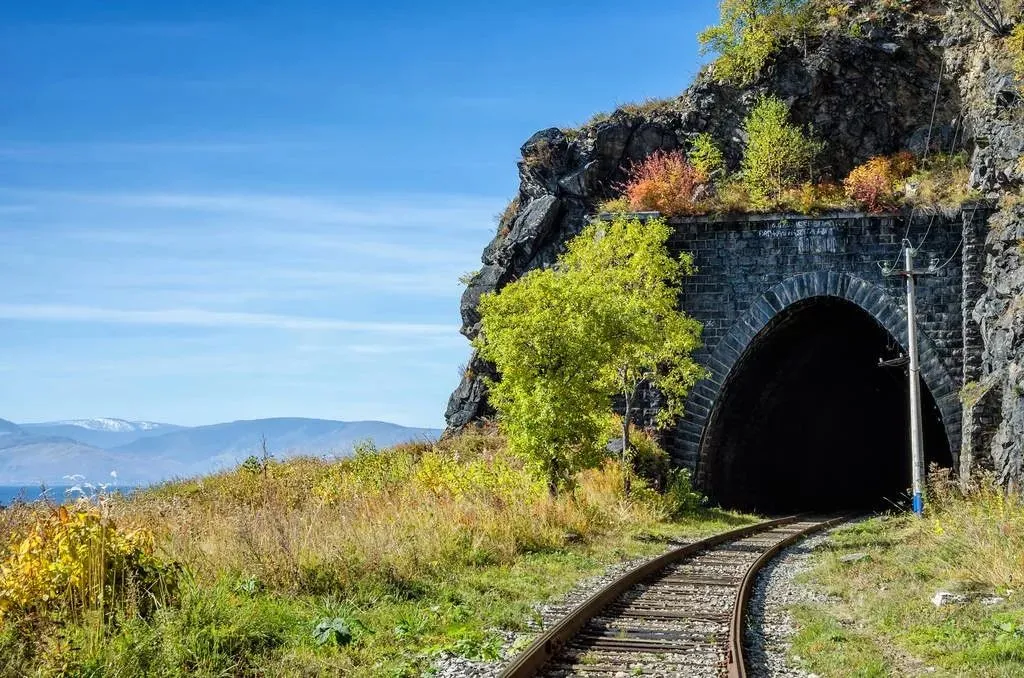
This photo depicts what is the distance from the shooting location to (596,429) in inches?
748

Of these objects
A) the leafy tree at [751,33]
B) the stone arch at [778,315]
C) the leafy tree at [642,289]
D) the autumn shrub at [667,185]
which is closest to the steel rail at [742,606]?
the leafy tree at [642,289]

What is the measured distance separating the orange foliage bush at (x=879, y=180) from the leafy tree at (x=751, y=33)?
5112 millimetres

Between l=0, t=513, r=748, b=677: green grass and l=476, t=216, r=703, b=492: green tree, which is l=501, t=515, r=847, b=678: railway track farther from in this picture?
l=476, t=216, r=703, b=492: green tree

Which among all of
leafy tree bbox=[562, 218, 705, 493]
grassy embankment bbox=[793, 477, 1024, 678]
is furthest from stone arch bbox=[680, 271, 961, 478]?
grassy embankment bbox=[793, 477, 1024, 678]

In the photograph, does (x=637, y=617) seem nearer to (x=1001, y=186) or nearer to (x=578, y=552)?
(x=578, y=552)

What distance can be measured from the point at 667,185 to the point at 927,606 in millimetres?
21334

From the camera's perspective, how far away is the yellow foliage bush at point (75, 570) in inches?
314

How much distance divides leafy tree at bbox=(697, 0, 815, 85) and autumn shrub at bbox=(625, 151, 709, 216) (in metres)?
3.63

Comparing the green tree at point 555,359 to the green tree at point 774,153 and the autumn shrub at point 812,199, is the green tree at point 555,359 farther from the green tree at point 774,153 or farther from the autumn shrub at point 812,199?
the green tree at point 774,153

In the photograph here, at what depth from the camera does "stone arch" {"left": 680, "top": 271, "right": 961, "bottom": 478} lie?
1093 inches

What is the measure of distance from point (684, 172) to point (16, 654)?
27.5 meters

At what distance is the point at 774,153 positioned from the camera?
31.7 metres

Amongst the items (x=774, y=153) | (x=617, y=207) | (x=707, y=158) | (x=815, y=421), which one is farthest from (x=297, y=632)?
(x=815, y=421)

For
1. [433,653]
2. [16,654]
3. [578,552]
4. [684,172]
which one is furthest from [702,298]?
[16,654]
